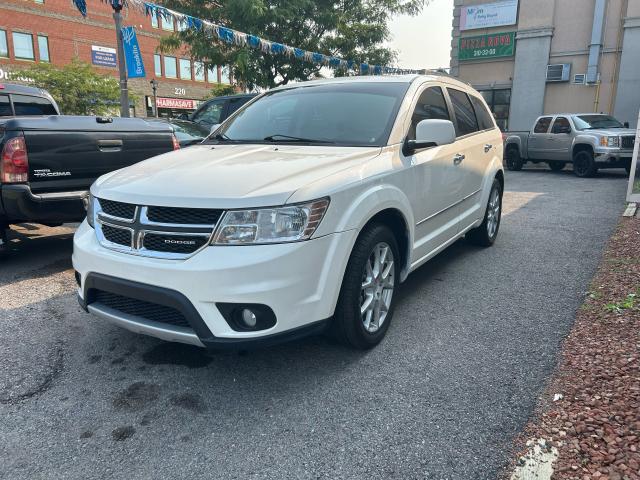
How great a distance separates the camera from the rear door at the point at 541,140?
14414 millimetres

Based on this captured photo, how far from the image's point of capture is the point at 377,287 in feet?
10.6

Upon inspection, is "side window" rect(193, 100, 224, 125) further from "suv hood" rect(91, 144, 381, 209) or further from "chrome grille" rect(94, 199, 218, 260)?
"chrome grille" rect(94, 199, 218, 260)

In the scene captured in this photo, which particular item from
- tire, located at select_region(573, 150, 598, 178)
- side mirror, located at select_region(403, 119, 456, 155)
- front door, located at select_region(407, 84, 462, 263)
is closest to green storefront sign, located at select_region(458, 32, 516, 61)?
tire, located at select_region(573, 150, 598, 178)

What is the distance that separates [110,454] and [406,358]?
69.7 inches

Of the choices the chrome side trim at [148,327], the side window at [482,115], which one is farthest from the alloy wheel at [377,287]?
the side window at [482,115]

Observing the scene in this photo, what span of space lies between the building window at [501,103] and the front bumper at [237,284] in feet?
67.4

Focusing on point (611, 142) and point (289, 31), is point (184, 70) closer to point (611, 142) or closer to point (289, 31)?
point (289, 31)

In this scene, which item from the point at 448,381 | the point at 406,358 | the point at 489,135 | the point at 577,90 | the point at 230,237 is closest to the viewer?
the point at 230,237

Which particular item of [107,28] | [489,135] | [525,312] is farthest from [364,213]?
[107,28]

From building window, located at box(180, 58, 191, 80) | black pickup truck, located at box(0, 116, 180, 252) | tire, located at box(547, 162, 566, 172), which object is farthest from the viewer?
building window, located at box(180, 58, 191, 80)

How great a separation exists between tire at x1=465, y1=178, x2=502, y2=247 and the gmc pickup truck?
8.54 m

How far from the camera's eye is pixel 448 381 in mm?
2854

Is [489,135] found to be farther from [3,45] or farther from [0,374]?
[3,45]

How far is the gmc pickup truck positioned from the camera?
1241 cm
